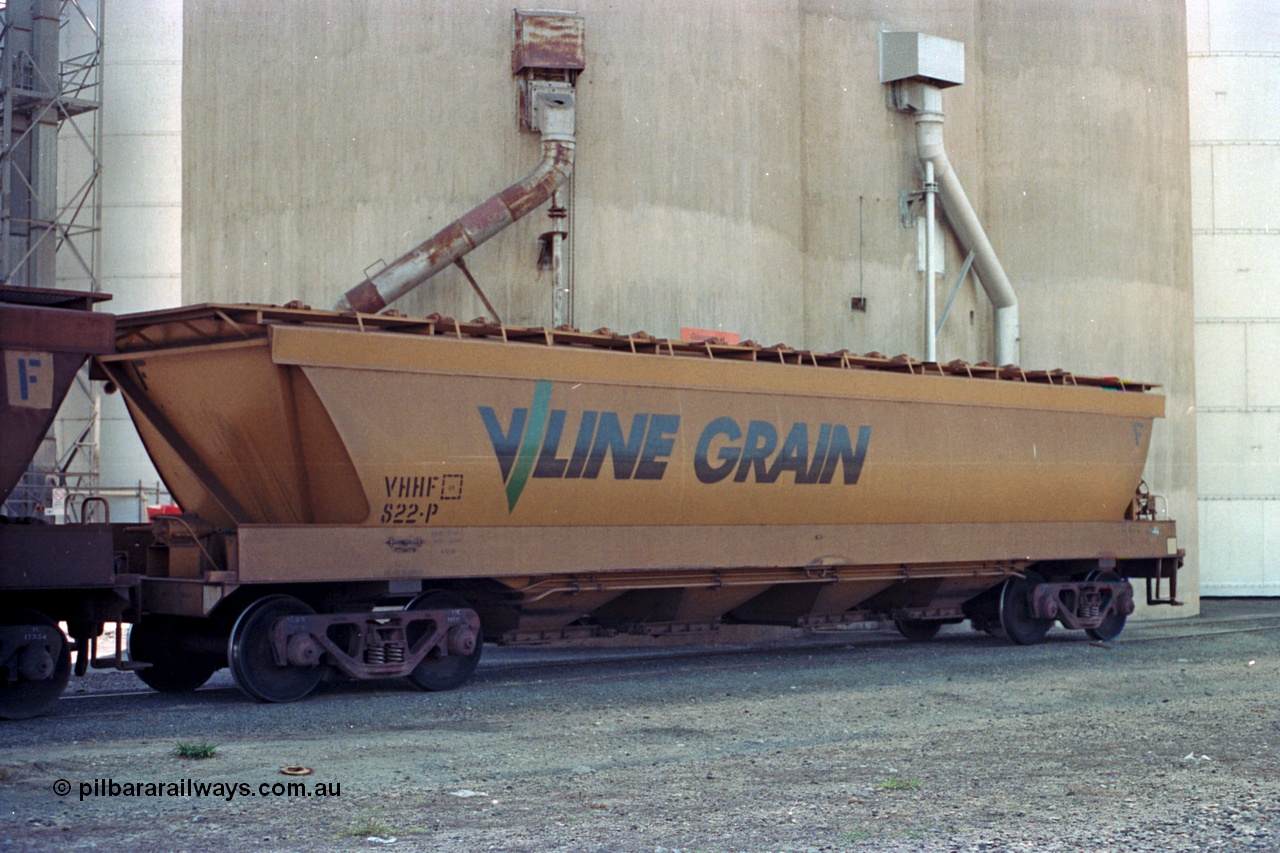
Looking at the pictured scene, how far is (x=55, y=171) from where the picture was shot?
29.2 metres

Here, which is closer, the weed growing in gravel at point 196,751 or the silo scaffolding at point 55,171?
the weed growing in gravel at point 196,751

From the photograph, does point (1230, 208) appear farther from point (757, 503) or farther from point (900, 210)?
point (757, 503)

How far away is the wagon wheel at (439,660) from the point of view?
1241 centimetres

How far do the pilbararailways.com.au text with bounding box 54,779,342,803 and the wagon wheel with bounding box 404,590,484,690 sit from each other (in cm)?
452

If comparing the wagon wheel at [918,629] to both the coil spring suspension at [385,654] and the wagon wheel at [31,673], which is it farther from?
the wagon wheel at [31,673]

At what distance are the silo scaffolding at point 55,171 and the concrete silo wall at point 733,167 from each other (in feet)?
38.4

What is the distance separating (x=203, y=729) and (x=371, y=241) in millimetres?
8723

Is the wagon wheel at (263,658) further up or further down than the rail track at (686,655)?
further up

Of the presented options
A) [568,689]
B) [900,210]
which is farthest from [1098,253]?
[568,689]

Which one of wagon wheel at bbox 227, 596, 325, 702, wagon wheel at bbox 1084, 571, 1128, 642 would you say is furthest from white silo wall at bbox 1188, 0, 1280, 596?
wagon wheel at bbox 227, 596, 325, 702

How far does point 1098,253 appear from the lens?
22.6m

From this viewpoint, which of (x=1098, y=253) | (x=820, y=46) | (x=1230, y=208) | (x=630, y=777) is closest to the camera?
(x=630, y=777)

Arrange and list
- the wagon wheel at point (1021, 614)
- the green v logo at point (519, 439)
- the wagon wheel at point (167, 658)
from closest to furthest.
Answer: the wagon wheel at point (167, 658), the green v logo at point (519, 439), the wagon wheel at point (1021, 614)

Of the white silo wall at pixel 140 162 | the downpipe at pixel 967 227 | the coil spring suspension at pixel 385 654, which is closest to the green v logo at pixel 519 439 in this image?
the coil spring suspension at pixel 385 654
